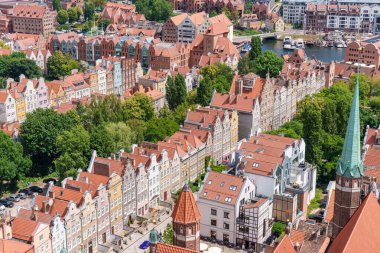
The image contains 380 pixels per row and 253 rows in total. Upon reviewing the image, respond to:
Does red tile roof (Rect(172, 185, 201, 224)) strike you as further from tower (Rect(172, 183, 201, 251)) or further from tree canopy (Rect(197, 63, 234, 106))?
tree canopy (Rect(197, 63, 234, 106))

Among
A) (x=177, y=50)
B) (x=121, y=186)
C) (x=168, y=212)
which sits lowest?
(x=168, y=212)

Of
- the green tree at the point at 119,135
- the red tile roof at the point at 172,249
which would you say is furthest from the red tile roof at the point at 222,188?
the red tile roof at the point at 172,249

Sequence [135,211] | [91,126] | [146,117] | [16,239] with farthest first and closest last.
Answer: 1. [146,117]
2. [91,126]
3. [135,211]
4. [16,239]

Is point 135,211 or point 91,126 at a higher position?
point 91,126

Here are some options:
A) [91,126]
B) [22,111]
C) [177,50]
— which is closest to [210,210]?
[91,126]

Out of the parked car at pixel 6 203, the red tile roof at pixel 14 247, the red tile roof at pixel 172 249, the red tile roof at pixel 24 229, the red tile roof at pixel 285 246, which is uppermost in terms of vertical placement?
the red tile roof at pixel 172 249

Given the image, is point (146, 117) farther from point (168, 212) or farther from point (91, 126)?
Result: point (168, 212)

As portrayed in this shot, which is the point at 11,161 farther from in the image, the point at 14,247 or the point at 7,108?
the point at 14,247

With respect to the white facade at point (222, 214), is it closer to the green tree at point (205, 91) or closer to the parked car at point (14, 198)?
the parked car at point (14, 198)
